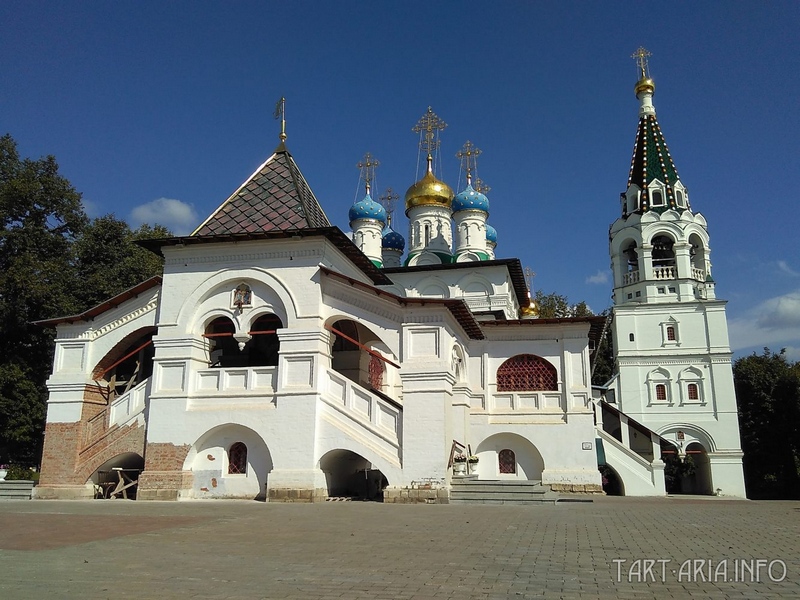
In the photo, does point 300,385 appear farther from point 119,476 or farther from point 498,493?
point 119,476

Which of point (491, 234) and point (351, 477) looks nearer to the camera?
point (351, 477)

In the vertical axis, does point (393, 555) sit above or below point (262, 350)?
below

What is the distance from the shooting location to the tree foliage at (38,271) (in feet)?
77.0

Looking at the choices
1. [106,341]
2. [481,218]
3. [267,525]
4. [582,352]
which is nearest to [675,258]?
[481,218]

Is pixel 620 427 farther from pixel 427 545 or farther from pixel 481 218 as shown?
pixel 427 545

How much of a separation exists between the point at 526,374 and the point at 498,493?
683 centimetres

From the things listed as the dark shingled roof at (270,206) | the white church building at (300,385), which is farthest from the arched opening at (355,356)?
the dark shingled roof at (270,206)

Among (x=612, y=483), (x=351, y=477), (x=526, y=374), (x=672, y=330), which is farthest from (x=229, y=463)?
(x=672, y=330)

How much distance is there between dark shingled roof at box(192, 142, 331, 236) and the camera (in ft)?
54.5

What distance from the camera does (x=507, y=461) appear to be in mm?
20438

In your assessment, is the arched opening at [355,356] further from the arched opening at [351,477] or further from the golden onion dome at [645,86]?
the golden onion dome at [645,86]

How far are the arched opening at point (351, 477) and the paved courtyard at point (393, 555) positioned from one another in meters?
4.30

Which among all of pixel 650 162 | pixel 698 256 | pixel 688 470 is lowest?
pixel 688 470

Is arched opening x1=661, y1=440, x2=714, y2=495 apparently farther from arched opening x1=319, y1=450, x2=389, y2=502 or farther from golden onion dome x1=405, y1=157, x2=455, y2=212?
arched opening x1=319, y1=450, x2=389, y2=502
